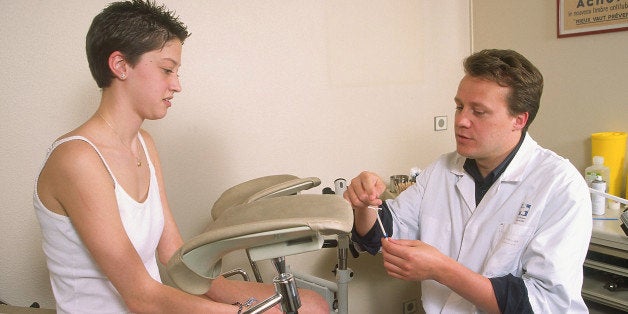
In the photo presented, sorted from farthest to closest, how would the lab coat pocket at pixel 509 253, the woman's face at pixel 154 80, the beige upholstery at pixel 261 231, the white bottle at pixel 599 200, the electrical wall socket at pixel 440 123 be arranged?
1. the electrical wall socket at pixel 440 123
2. the white bottle at pixel 599 200
3. the lab coat pocket at pixel 509 253
4. the woman's face at pixel 154 80
5. the beige upholstery at pixel 261 231

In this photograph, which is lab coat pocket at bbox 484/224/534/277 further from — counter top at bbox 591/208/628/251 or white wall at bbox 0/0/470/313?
white wall at bbox 0/0/470/313

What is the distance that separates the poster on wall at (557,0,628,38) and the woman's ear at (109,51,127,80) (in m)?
1.97

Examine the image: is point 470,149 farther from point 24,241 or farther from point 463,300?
point 24,241

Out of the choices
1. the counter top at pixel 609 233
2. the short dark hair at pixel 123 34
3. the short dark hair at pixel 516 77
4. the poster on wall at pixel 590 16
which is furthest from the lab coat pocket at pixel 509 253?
the poster on wall at pixel 590 16

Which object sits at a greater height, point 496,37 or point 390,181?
point 496,37

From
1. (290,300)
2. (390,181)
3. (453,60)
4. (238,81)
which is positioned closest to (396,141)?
(390,181)

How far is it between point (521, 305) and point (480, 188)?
1.30ft

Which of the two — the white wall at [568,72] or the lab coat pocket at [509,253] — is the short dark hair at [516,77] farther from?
the white wall at [568,72]

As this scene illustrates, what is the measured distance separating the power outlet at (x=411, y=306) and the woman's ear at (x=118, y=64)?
2085 millimetres

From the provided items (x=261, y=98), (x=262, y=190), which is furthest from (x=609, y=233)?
(x=261, y=98)

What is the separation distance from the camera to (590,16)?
6.44 ft

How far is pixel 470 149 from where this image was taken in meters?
1.31

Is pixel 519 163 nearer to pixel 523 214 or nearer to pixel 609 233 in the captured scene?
pixel 523 214

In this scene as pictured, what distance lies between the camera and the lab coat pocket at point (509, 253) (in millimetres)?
1172
